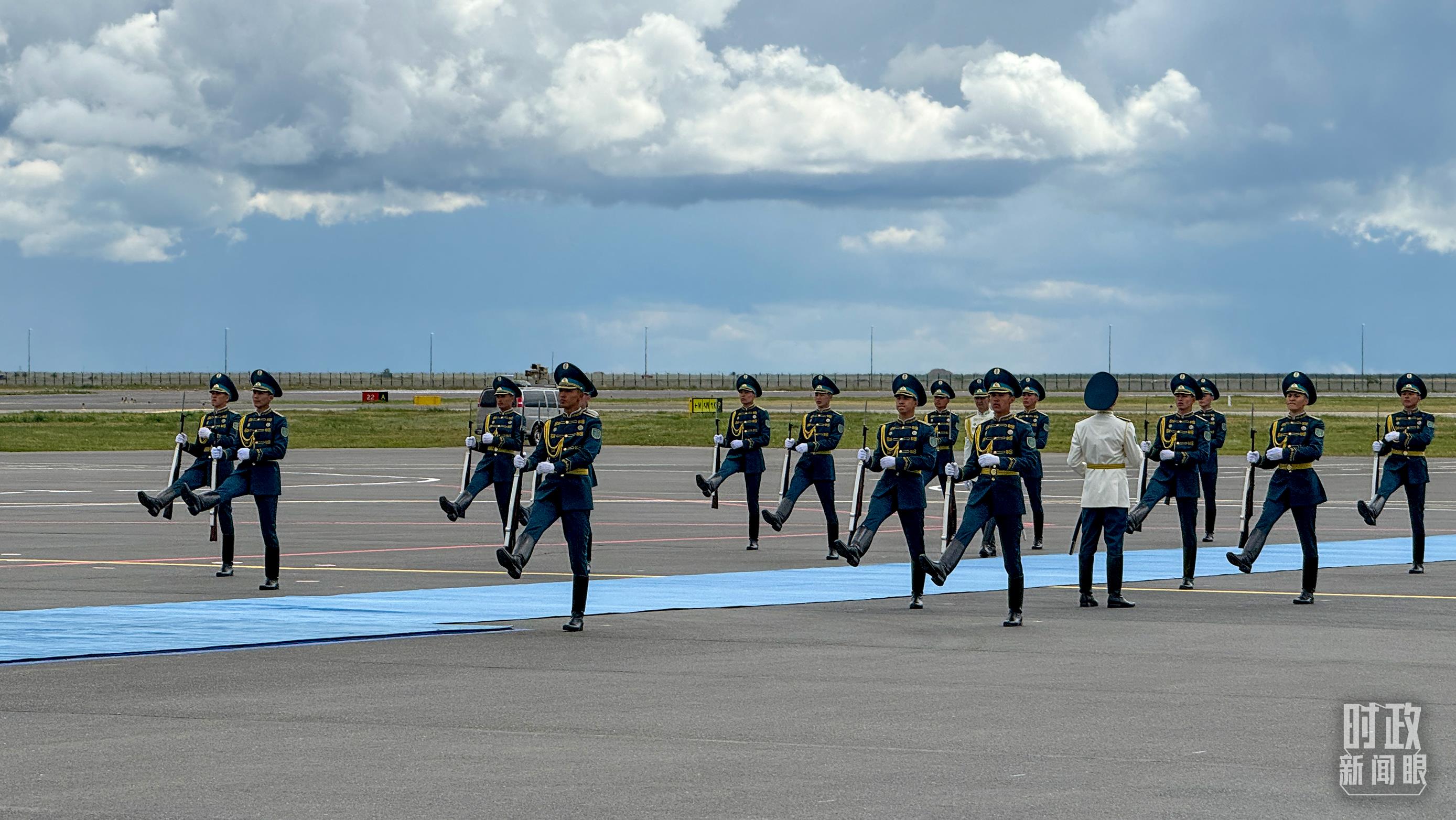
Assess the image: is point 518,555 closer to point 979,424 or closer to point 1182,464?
point 979,424

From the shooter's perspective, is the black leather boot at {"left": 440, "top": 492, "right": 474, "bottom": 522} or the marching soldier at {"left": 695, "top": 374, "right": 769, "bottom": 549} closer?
the marching soldier at {"left": 695, "top": 374, "right": 769, "bottom": 549}

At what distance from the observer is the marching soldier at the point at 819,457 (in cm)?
2022

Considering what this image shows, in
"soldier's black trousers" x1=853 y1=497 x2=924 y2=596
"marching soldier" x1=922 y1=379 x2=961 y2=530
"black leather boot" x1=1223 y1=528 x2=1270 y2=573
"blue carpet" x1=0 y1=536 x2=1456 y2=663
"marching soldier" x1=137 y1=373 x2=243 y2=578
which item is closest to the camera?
"blue carpet" x1=0 y1=536 x2=1456 y2=663

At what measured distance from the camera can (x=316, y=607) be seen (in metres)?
14.8

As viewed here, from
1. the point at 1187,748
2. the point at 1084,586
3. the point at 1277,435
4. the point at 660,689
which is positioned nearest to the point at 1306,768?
the point at 1187,748

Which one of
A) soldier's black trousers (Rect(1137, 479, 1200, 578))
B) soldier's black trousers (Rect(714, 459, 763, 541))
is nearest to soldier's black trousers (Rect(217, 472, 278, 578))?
soldier's black trousers (Rect(714, 459, 763, 541))

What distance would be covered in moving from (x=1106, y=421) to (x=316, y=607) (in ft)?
24.2

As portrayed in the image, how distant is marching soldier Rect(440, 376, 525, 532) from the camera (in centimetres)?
2145

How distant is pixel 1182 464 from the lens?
60.9 ft

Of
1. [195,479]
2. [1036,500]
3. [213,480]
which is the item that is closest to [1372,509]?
[1036,500]

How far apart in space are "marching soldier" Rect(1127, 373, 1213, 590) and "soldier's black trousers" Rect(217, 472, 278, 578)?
341 inches

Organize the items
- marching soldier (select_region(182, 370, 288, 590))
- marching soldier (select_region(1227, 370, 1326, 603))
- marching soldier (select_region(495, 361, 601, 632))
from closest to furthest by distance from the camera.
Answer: marching soldier (select_region(495, 361, 601, 632))
marching soldier (select_region(1227, 370, 1326, 603))
marching soldier (select_region(182, 370, 288, 590))

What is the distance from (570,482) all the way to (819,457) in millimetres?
7160

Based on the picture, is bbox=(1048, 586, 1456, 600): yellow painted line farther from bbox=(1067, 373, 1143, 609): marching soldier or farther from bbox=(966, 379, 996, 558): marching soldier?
bbox=(966, 379, 996, 558): marching soldier
